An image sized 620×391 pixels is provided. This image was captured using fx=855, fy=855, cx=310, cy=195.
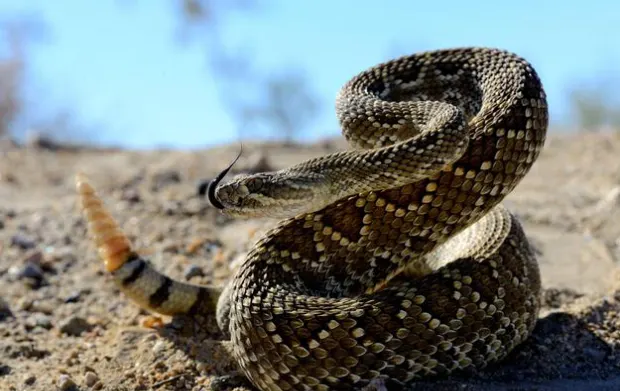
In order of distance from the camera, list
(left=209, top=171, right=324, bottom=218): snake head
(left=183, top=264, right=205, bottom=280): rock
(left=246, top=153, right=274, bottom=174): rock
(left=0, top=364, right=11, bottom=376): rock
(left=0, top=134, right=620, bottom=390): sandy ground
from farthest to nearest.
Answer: (left=246, top=153, right=274, bottom=174): rock → (left=183, top=264, right=205, bottom=280): rock → (left=0, top=364, right=11, bottom=376): rock → (left=0, top=134, right=620, bottom=390): sandy ground → (left=209, top=171, right=324, bottom=218): snake head

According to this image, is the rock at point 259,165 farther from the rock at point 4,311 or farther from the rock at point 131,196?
the rock at point 4,311

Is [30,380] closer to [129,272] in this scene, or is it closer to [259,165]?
[129,272]

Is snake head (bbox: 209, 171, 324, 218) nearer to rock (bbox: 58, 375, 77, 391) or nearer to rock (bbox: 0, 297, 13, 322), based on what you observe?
rock (bbox: 58, 375, 77, 391)

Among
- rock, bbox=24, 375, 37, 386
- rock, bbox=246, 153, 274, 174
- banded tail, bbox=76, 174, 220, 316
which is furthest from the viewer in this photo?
rock, bbox=246, 153, 274, 174

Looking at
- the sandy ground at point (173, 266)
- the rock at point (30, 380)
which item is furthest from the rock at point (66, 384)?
the rock at point (30, 380)

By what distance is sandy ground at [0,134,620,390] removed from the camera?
5.54m

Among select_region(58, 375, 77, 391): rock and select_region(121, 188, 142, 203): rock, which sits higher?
select_region(121, 188, 142, 203): rock

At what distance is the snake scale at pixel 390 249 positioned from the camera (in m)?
4.89

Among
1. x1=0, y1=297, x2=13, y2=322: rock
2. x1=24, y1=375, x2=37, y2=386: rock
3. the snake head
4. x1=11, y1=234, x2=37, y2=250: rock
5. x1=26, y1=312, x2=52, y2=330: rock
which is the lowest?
x1=24, y1=375, x2=37, y2=386: rock

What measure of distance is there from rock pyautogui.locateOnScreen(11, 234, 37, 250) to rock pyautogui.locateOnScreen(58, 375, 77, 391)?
3.65 m

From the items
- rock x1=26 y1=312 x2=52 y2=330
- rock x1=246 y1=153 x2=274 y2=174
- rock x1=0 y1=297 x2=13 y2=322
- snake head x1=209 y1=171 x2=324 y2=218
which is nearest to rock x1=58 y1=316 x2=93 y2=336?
rock x1=26 y1=312 x2=52 y2=330

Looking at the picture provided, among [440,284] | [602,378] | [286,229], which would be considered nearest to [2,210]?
[286,229]

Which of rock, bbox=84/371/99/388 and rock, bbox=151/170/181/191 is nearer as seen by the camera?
rock, bbox=84/371/99/388

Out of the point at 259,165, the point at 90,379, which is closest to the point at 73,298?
the point at 90,379
